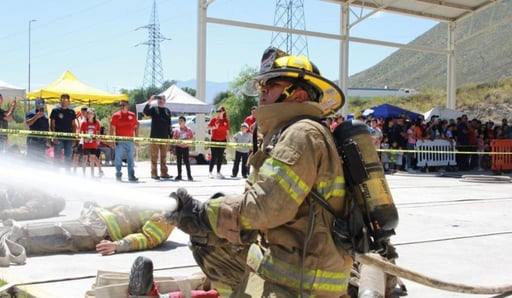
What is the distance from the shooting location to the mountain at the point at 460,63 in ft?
298

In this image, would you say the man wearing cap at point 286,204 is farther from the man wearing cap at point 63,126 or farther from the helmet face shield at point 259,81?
the man wearing cap at point 63,126

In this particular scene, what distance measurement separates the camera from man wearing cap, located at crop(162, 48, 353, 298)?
2.20 m

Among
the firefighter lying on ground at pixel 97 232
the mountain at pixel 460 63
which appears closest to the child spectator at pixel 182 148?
the firefighter lying on ground at pixel 97 232

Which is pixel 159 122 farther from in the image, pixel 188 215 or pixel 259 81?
pixel 188 215

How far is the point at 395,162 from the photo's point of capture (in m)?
16.9

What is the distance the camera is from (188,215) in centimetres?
221

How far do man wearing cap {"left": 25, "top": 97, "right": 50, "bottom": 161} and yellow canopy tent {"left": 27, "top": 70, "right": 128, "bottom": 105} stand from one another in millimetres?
8665

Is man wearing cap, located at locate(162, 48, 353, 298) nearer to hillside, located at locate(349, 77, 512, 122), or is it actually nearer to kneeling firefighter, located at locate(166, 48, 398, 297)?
kneeling firefighter, located at locate(166, 48, 398, 297)

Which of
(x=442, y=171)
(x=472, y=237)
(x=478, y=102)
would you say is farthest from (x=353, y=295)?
(x=478, y=102)

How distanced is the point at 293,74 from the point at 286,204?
636 mm

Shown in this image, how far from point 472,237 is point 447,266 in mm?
1633

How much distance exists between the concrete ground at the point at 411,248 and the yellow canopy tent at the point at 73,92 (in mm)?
10843

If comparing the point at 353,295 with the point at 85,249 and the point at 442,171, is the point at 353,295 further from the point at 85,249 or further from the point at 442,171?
the point at 442,171

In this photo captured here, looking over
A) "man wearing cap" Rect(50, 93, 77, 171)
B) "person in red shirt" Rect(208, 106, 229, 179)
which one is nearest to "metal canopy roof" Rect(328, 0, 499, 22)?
"person in red shirt" Rect(208, 106, 229, 179)
